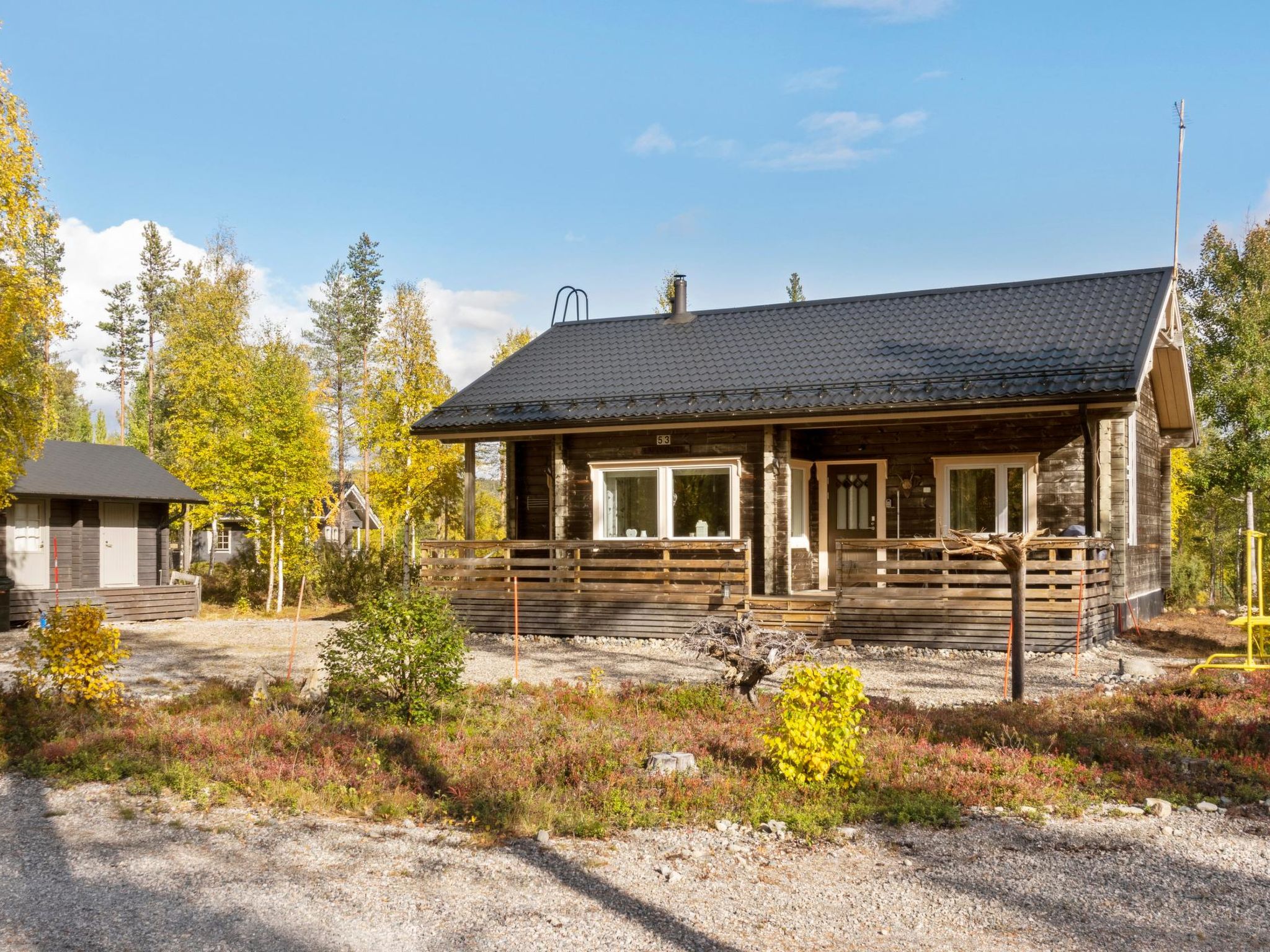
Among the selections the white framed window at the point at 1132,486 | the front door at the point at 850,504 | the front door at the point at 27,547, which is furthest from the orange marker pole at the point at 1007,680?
the front door at the point at 27,547

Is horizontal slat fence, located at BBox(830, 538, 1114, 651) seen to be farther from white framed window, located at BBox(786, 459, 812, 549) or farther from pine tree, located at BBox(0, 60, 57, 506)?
pine tree, located at BBox(0, 60, 57, 506)

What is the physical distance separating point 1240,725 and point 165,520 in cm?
2183

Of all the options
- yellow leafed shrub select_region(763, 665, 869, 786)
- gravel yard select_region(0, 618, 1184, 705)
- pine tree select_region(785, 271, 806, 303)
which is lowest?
gravel yard select_region(0, 618, 1184, 705)

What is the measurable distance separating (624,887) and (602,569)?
1078 centimetres

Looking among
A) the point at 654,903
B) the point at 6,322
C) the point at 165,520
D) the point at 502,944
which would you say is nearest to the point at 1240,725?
the point at 654,903

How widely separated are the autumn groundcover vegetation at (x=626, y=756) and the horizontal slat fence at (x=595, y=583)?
5.36 meters

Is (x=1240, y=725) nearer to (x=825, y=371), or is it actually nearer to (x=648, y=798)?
(x=648, y=798)

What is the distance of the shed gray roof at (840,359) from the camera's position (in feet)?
46.4

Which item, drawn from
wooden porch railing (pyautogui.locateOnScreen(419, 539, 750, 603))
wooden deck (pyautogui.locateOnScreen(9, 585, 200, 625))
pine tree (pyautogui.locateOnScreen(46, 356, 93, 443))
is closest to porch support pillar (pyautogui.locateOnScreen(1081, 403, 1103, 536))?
wooden porch railing (pyautogui.locateOnScreen(419, 539, 750, 603))

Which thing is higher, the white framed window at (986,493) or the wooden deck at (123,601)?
the white framed window at (986,493)

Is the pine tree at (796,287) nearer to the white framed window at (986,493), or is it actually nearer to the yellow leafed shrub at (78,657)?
the white framed window at (986,493)

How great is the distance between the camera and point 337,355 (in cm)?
4544

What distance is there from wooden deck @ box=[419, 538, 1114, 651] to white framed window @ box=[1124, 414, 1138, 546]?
1810 mm

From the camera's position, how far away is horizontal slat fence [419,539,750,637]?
1498 cm
